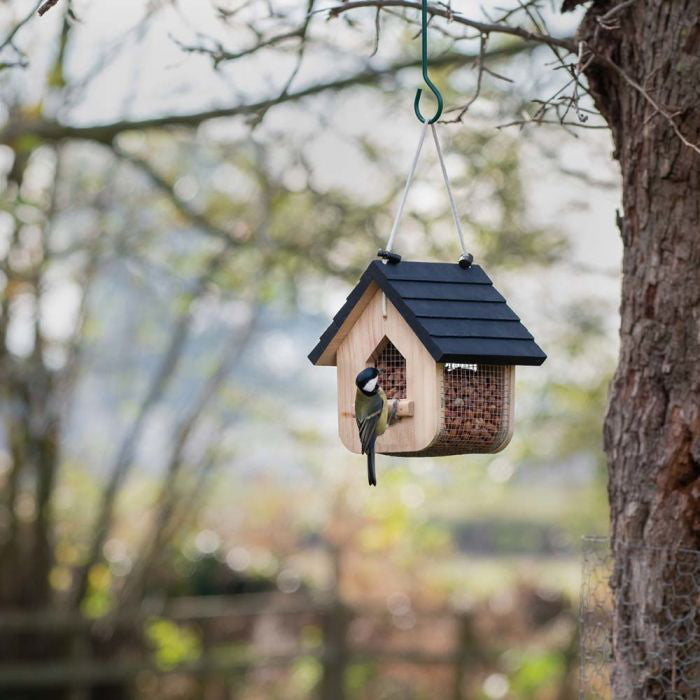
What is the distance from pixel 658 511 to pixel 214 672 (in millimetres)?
6696

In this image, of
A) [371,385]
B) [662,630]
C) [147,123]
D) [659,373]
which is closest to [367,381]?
[371,385]

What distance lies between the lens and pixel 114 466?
9016 mm

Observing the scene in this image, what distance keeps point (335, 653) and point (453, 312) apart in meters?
7.22

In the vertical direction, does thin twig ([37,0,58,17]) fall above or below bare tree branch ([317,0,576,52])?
below

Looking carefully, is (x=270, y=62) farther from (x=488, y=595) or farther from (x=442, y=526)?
(x=442, y=526)

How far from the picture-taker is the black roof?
8.41 feet

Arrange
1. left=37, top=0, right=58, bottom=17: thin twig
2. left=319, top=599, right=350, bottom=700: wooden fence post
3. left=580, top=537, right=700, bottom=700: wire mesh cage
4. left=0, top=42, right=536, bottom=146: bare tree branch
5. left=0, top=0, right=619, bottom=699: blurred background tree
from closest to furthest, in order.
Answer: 1. left=37, top=0, right=58, bottom=17: thin twig
2. left=580, top=537, right=700, bottom=700: wire mesh cage
3. left=0, top=42, right=536, bottom=146: bare tree branch
4. left=0, top=0, right=619, bottom=699: blurred background tree
5. left=319, top=599, right=350, bottom=700: wooden fence post

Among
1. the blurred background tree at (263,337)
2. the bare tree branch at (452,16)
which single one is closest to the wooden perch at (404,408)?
the bare tree branch at (452,16)

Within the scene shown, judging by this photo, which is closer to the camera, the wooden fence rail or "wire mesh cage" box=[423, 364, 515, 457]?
"wire mesh cage" box=[423, 364, 515, 457]

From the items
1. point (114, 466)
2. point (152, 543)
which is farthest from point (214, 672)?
point (114, 466)

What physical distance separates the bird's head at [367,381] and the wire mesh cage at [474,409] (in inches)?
6.0

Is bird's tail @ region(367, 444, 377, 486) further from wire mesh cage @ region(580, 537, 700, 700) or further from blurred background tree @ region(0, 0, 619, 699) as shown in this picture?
blurred background tree @ region(0, 0, 619, 699)

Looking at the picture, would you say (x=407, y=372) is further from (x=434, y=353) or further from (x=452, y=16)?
(x=452, y=16)

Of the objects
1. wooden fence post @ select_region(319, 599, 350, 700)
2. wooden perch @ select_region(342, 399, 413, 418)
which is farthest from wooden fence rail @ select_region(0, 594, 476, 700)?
wooden perch @ select_region(342, 399, 413, 418)
